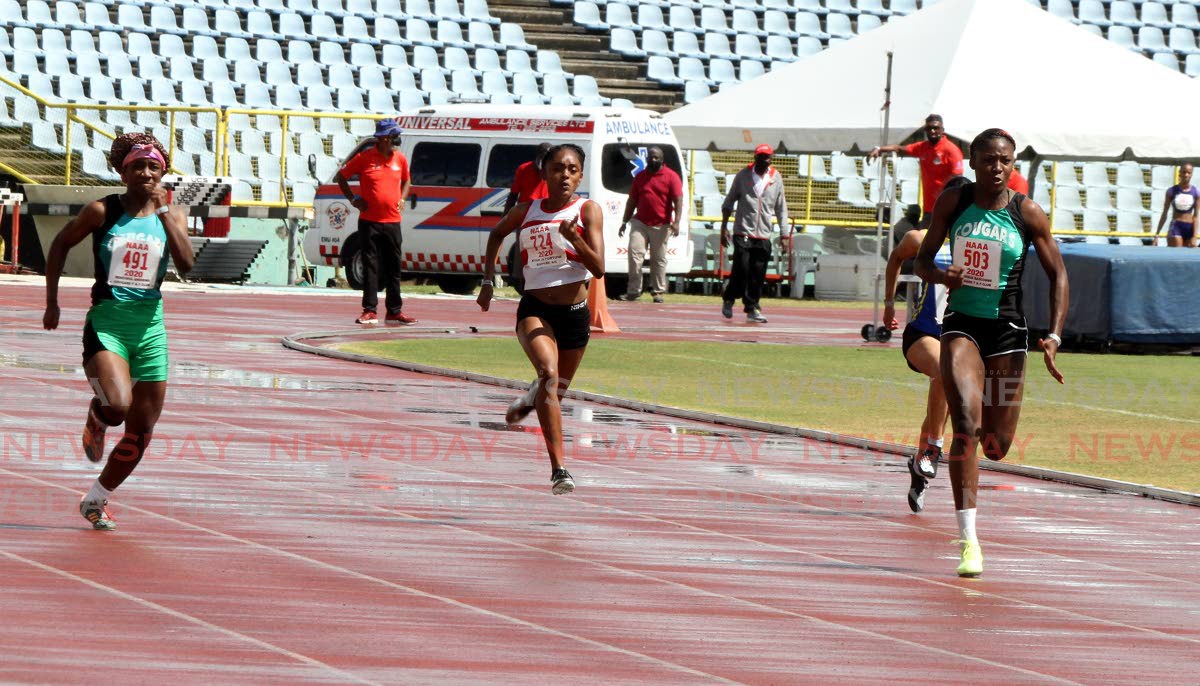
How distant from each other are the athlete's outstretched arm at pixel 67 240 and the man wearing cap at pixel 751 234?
15.8 metres

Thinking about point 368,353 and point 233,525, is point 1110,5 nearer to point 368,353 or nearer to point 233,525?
point 368,353

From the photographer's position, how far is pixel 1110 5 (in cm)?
4638

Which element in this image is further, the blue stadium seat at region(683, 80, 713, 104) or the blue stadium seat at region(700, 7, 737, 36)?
the blue stadium seat at region(700, 7, 737, 36)

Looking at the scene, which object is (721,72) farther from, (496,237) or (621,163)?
(496,237)

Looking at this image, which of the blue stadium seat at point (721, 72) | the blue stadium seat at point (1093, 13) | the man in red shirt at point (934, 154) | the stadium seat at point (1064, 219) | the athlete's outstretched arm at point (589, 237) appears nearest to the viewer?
the athlete's outstretched arm at point (589, 237)

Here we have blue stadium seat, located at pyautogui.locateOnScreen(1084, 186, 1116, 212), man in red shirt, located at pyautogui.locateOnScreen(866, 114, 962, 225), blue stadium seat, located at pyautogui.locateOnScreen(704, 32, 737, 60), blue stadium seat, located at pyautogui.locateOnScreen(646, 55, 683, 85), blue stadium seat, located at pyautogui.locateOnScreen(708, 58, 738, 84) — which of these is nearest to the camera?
man in red shirt, located at pyautogui.locateOnScreen(866, 114, 962, 225)

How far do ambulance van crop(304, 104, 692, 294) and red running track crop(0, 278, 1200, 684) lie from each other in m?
14.2

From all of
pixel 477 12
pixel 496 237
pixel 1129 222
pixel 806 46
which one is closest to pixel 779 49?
pixel 806 46

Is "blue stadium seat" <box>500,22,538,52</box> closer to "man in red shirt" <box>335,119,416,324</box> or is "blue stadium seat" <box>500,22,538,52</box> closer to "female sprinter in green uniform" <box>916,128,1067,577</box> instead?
"man in red shirt" <box>335,119,416,324</box>

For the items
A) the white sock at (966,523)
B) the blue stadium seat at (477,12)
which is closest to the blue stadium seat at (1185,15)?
the blue stadium seat at (477,12)

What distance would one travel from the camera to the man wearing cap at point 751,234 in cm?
2436

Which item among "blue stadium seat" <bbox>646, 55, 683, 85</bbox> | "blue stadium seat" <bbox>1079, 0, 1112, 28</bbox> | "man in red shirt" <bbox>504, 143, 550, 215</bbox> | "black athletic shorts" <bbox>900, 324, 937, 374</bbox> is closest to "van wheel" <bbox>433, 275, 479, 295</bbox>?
"man in red shirt" <bbox>504, 143, 550, 215</bbox>

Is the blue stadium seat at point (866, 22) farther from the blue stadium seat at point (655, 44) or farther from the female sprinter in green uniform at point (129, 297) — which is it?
the female sprinter in green uniform at point (129, 297)

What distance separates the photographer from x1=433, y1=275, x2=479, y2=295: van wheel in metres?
29.2
